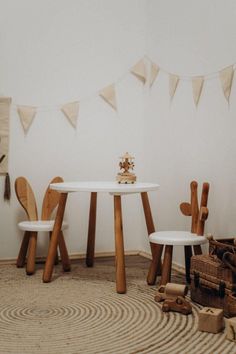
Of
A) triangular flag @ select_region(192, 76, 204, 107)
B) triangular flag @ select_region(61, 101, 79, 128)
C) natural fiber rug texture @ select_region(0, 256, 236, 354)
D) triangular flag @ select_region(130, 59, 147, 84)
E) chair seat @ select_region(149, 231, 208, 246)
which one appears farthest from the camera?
triangular flag @ select_region(130, 59, 147, 84)

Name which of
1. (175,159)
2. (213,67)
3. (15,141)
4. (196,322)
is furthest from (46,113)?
(196,322)

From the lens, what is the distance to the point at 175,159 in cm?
300

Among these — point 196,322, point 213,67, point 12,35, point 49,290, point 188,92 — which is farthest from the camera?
point 12,35

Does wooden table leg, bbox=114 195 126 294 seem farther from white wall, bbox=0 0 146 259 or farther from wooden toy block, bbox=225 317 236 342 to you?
white wall, bbox=0 0 146 259

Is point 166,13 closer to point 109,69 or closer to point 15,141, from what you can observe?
point 109,69

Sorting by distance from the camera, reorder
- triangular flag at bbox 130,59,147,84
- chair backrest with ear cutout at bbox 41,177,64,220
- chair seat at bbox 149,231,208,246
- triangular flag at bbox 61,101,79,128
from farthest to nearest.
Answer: triangular flag at bbox 130,59,147,84 → triangular flag at bbox 61,101,79,128 → chair backrest with ear cutout at bbox 41,177,64,220 → chair seat at bbox 149,231,208,246

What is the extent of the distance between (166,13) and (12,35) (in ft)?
3.48

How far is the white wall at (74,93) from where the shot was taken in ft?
10.2

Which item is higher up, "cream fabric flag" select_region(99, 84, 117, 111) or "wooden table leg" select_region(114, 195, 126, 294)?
"cream fabric flag" select_region(99, 84, 117, 111)

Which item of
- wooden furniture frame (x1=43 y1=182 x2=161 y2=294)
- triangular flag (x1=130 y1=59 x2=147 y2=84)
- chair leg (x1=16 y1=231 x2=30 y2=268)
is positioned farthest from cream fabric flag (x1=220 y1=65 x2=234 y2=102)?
chair leg (x1=16 y1=231 x2=30 y2=268)

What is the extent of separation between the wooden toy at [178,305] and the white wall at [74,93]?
1378 millimetres

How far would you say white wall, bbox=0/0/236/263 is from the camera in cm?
291

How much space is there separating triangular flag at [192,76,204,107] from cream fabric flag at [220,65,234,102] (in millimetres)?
211

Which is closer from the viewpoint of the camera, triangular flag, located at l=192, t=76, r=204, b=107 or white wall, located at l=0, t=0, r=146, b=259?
triangular flag, located at l=192, t=76, r=204, b=107
